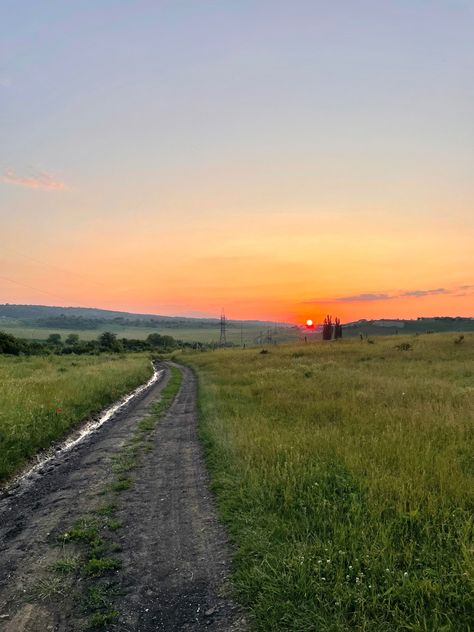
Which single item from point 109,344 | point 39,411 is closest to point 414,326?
point 109,344

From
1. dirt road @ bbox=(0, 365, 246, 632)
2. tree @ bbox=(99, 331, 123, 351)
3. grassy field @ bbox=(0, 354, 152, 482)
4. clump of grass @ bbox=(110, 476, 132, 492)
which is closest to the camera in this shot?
dirt road @ bbox=(0, 365, 246, 632)

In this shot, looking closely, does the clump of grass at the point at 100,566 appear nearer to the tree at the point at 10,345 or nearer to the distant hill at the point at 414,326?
the tree at the point at 10,345

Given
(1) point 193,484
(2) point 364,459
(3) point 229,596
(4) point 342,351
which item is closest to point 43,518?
(1) point 193,484

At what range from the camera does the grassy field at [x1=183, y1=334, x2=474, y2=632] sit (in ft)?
14.2

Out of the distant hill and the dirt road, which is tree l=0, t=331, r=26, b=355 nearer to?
the dirt road

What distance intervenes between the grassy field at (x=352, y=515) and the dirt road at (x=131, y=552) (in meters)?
0.38

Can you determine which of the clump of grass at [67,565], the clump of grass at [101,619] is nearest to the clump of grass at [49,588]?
the clump of grass at [67,565]

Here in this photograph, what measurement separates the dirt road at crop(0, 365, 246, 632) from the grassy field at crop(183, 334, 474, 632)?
15.1 inches

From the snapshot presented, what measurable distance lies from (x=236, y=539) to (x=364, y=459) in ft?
11.5

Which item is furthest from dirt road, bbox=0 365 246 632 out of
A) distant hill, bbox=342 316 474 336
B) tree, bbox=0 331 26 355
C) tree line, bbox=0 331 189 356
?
distant hill, bbox=342 316 474 336

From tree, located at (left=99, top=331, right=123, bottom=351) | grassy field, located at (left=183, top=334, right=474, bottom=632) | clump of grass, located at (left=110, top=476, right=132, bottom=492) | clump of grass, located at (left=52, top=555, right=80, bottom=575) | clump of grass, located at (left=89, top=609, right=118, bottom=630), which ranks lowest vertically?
tree, located at (left=99, top=331, right=123, bottom=351)

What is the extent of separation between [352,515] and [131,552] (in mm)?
3266

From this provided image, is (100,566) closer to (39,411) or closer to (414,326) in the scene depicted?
(39,411)

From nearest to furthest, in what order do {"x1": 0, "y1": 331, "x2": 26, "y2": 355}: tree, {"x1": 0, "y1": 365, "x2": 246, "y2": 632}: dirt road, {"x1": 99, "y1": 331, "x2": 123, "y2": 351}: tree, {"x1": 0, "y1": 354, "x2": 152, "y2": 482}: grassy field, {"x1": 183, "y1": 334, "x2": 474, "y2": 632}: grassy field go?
{"x1": 183, "y1": 334, "x2": 474, "y2": 632}: grassy field < {"x1": 0, "y1": 365, "x2": 246, "y2": 632}: dirt road < {"x1": 0, "y1": 354, "x2": 152, "y2": 482}: grassy field < {"x1": 0, "y1": 331, "x2": 26, "y2": 355}: tree < {"x1": 99, "y1": 331, "x2": 123, "y2": 351}: tree
